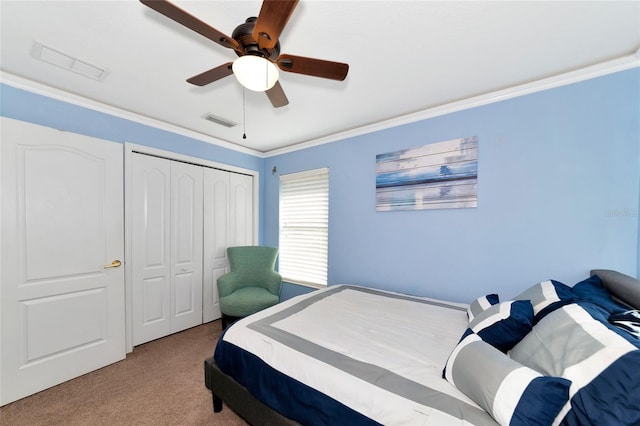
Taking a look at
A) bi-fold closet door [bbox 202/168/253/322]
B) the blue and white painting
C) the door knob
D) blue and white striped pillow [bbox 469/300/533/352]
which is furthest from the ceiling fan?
bi-fold closet door [bbox 202/168/253/322]

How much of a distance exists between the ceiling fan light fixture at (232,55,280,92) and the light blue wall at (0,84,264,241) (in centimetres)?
206

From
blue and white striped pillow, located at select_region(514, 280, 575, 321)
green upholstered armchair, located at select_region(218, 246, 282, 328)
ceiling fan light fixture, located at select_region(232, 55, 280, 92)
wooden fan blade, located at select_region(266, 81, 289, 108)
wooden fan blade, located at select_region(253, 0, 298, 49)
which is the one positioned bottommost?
green upholstered armchair, located at select_region(218, 246, 282, 328)

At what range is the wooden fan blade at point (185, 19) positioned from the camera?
3.20 feet

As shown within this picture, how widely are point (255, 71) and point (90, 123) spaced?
7.15ft

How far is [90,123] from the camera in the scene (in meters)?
2.39

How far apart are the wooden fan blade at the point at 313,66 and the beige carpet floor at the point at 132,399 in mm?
2309

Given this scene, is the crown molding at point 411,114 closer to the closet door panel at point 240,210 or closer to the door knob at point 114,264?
the closet door panel at point 240,210

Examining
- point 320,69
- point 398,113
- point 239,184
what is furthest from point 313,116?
point 239,184

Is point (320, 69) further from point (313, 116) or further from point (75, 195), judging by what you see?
point (75, 195)

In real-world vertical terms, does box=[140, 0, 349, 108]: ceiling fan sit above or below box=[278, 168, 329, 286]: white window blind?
above

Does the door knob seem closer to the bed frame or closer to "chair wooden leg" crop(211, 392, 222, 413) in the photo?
the bed frame

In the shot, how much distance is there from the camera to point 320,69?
1.41m

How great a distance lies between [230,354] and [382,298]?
144 cm

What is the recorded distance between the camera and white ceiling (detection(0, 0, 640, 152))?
1.37 m
